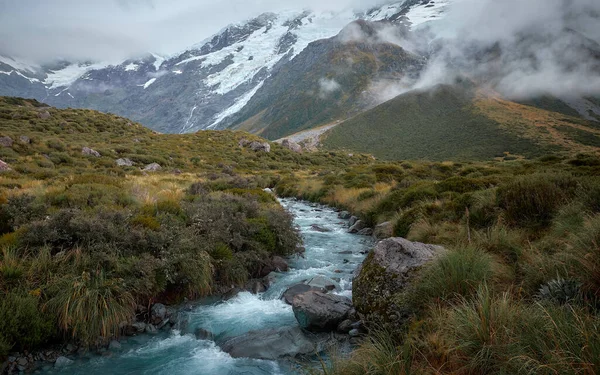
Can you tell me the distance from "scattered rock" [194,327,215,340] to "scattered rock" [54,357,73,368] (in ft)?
8.10

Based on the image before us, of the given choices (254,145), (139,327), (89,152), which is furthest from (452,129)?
(139,327)

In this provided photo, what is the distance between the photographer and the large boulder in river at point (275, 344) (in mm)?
6754

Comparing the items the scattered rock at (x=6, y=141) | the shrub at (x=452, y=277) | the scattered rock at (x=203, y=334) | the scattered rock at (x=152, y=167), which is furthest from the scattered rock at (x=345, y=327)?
the scattered rock at (x=6, y=141)

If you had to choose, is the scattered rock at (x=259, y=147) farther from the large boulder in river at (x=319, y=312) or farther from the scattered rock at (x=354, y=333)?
the scattered rock at (x=354, y=333)

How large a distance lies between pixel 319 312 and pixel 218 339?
2490 millimetres

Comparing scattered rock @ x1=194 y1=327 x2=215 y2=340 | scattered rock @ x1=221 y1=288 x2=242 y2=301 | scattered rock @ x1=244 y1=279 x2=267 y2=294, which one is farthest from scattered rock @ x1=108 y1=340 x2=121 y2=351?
scattered rock @ x1=244 y1=279 x2=267 y2=294

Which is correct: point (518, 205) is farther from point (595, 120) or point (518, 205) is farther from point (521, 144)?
point (595, 120)

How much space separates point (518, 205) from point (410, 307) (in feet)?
21.4

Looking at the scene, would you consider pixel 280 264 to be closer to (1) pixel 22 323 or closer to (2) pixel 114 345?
(2) pixel 114 345

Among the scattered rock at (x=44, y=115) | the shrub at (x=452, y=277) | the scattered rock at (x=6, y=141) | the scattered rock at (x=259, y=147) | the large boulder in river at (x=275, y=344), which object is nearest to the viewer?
the shrub at (x=452, y=277)

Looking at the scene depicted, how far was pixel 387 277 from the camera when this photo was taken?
6.76m

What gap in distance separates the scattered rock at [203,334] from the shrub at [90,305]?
157 cm

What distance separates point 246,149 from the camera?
6738 centimetres

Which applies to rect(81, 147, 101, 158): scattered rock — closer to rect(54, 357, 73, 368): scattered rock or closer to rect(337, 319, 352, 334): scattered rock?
rect(54, 357, 73, 368): scattered rock
